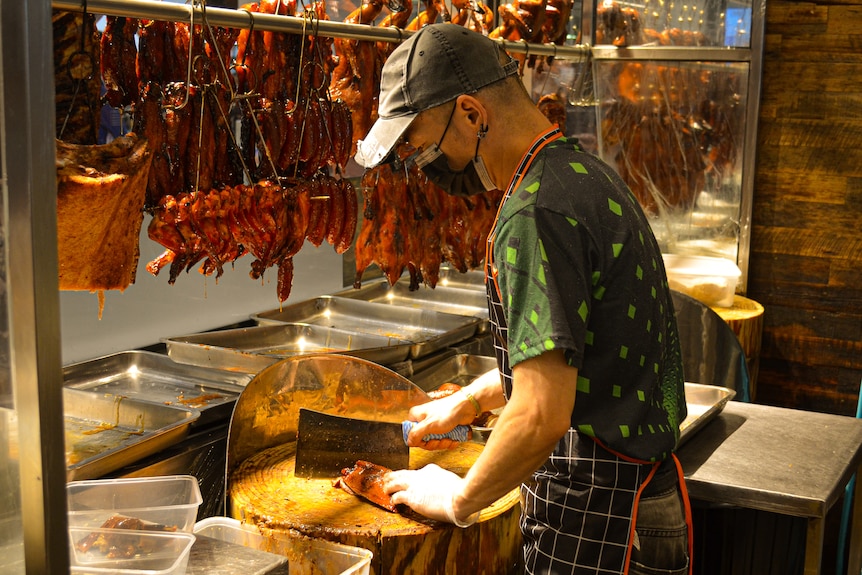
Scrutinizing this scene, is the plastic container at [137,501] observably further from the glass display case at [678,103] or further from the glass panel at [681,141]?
the glass panel at [681,141]

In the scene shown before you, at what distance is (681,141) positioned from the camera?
550 cm

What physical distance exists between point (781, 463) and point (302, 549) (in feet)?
4.85

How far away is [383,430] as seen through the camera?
2904mm

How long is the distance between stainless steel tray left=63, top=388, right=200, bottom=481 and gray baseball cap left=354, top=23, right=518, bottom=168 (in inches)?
45.9

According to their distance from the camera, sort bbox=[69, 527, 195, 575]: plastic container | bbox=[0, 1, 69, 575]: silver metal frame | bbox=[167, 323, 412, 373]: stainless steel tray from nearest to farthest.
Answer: bbox=[0, 1, 69, 575]: silver metal frame < bbox=[69, 527, 195, 575]: plastic container < bbox=[167, 323, 412, 373]: stainless steel tray

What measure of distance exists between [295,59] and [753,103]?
9.91 ft

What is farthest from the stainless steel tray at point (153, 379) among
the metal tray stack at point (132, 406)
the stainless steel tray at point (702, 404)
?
the stainless steel tray at point (702, 404)

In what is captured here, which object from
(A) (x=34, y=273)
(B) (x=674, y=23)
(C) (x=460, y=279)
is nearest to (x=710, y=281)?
(C) (x=460, y=279)

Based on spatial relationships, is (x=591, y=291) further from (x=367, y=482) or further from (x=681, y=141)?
(x=681, y=141)

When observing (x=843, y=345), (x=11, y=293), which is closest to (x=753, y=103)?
(x=843, y=345)

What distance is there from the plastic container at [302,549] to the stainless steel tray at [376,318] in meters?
1.71

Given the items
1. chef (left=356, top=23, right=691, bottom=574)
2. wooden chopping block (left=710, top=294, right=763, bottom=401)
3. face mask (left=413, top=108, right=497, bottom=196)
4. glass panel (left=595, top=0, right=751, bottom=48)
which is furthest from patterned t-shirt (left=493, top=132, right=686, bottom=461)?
glass panel (left=595, top=0, right=751, bottom=48)

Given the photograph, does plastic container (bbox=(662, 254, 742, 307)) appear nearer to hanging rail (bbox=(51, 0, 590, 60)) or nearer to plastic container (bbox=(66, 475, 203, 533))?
hanging rail (bbox=(51, 0, 590, 60))

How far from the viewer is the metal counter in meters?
2.63
